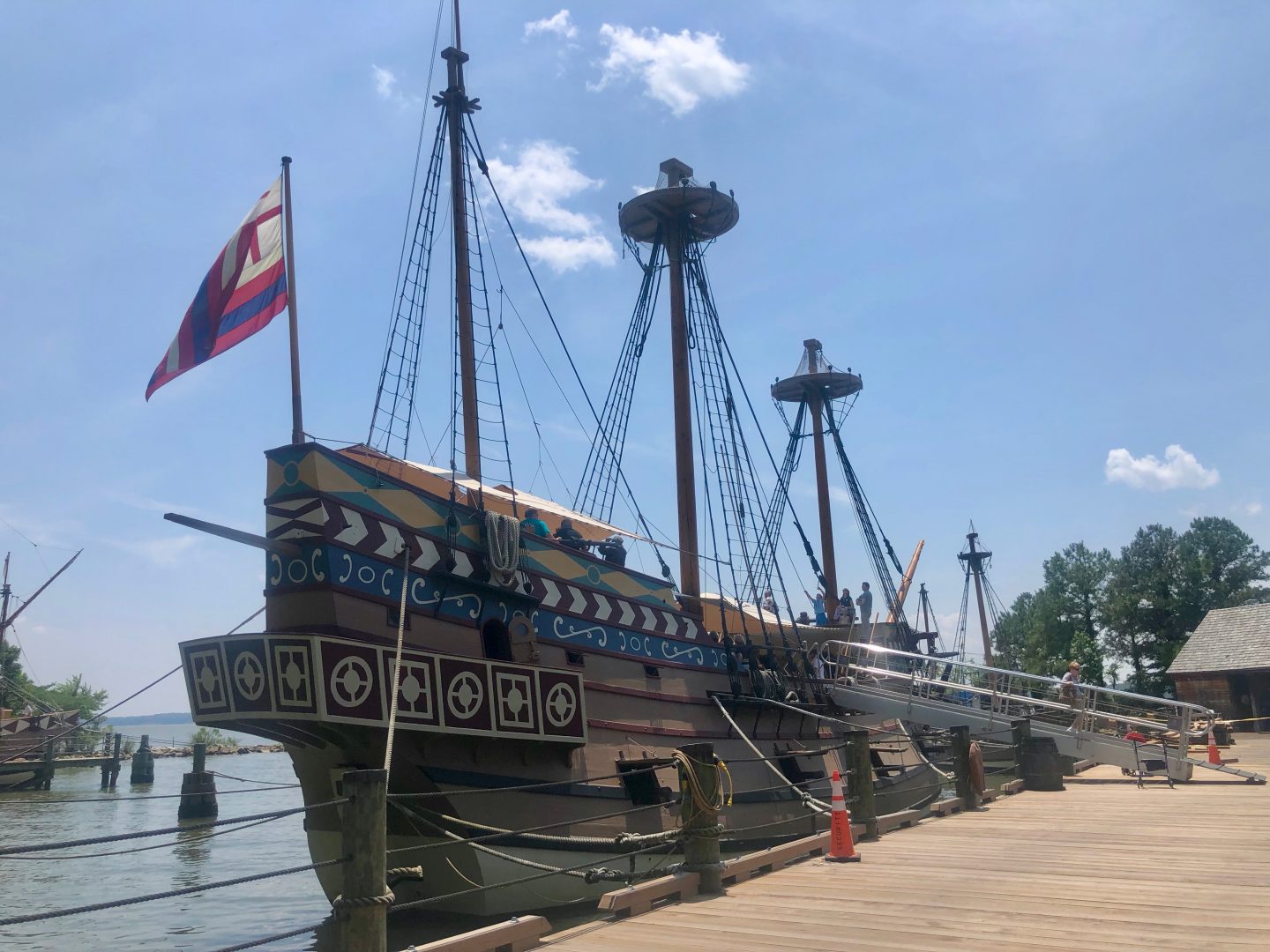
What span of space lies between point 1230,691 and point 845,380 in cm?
1809

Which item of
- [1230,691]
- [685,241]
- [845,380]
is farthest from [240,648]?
[1230,691]

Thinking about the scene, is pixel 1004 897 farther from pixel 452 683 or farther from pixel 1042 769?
pixel 1042 769

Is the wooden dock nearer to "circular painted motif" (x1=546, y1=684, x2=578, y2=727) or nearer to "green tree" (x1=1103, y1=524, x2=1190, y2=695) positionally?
"circular painted motif" (x1=546, y1=684, x2=578, y2=727)

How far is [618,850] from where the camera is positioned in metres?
9.61

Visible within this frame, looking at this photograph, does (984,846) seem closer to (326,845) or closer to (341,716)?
(341,716)

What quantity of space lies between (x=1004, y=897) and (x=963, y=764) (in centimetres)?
526

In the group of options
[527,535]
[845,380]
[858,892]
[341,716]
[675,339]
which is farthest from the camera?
[845,380]

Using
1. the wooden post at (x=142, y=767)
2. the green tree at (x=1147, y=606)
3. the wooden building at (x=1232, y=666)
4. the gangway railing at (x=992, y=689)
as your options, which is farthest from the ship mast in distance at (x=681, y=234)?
the green tree at (x=1147, y=606)

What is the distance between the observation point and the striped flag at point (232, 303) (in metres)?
9.12

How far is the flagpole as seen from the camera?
902 centimetres

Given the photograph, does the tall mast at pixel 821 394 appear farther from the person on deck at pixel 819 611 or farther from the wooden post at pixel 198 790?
the wooden post at pixel 198 790

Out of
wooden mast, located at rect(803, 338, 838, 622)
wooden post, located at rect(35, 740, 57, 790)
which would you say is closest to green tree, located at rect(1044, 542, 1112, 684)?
wooden mast, located at rect(803, 338, 838, 622)

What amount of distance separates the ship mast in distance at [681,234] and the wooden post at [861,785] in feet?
24.6

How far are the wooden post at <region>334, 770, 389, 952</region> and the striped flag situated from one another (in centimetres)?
587
